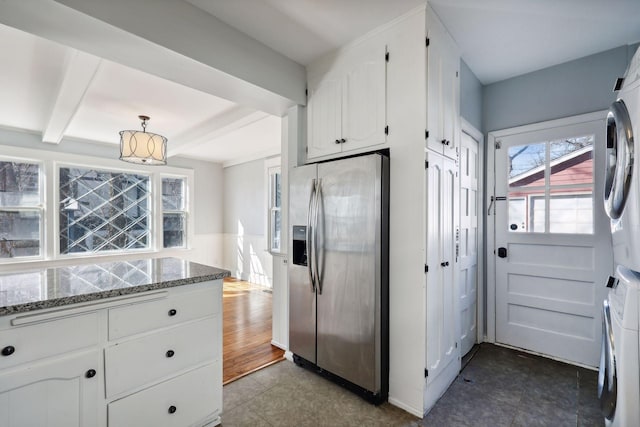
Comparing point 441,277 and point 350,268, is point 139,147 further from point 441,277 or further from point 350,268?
point 441,277

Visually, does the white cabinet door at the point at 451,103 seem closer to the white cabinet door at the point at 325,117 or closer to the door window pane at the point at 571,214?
the white cabinet door at the point at 325,117

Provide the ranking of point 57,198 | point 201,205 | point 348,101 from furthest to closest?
point 201,205 < point 57,198 < point 348,101

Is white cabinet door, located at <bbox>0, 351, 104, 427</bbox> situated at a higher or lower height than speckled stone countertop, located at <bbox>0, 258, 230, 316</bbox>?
lower

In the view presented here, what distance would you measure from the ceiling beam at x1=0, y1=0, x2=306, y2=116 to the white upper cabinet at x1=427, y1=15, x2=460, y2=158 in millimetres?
1137

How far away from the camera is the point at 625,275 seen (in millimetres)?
1213

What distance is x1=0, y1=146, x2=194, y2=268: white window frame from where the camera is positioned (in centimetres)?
423

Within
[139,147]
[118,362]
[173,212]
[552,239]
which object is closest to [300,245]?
[118,362]

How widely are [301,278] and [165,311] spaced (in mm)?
1083

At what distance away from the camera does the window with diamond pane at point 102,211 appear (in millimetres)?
4652

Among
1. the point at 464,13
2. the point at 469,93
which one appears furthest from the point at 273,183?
the point at 464,13

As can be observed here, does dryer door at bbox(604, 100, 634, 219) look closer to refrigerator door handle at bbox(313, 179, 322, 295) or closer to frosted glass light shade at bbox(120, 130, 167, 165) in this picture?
refrigerator door handle at bbox(313, 179, 322, 295)

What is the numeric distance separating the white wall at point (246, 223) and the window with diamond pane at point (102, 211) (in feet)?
5.18

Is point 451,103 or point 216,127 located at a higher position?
point 216,127

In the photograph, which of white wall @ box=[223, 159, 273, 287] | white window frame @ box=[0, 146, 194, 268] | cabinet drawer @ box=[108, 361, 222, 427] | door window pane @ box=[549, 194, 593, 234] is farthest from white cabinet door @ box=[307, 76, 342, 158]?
white window frame @ box=[0, 146, 194, 268]
